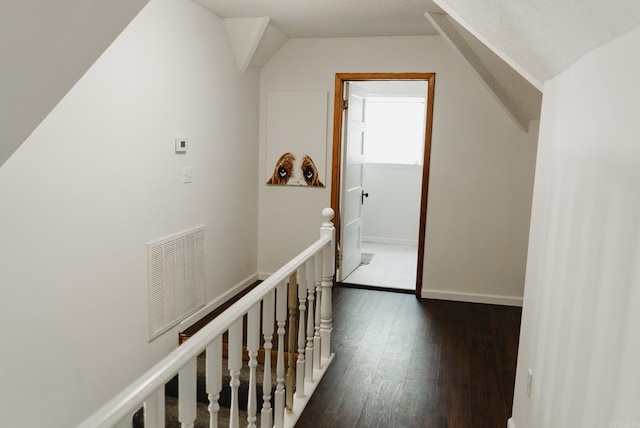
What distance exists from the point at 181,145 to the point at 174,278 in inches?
35.3

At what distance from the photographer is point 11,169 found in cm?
217

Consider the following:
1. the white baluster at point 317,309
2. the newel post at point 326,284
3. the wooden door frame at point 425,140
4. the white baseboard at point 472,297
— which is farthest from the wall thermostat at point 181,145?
the white baseboard at point 472,297

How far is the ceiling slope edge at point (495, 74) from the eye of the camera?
3.40 metres

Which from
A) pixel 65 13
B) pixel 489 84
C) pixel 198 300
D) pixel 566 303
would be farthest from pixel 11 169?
pixel 489 84

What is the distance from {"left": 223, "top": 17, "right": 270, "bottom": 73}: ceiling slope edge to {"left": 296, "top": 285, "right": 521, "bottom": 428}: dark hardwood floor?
7.36 ft

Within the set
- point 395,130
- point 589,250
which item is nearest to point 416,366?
point 589,250

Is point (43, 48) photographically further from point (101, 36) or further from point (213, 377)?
point (213, 377)

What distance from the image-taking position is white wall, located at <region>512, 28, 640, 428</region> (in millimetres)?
1119

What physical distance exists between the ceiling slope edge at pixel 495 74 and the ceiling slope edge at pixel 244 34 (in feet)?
4.27

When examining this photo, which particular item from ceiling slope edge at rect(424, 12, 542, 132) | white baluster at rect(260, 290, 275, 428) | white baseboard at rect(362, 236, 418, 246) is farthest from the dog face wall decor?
white baluster at rect(260, 290, 275, 428)

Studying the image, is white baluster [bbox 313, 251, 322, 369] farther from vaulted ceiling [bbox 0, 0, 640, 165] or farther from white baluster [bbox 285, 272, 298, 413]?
vaulted ceiling [bbox 0, 0, 640, 165]

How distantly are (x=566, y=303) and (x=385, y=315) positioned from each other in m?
2.65

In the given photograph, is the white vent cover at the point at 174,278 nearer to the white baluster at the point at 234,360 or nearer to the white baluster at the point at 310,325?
the white baluster at the point at 310,325

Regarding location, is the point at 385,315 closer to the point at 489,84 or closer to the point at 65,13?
the point at 489,84
